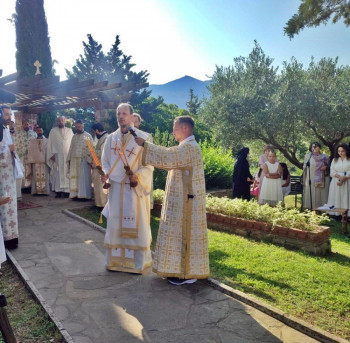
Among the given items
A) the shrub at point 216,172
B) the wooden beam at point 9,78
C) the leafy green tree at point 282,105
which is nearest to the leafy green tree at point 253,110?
the leafy green tree at point 282,105

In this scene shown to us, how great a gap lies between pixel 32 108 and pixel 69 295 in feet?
39.9

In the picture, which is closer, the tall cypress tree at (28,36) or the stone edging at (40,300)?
the stone edging at (40,300)

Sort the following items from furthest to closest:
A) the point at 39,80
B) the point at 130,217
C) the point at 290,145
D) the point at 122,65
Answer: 1. the point at 122,65
2. the point at 290,145
3. the point at 39,80
4. the point at 130,217

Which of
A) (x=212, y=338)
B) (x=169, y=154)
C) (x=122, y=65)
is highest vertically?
(x=122, y=65)

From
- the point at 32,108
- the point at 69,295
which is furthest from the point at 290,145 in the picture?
the point at 69,295

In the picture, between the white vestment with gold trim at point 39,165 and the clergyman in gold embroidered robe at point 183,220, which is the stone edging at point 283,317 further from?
the white vestment with gold trim at point 39,165

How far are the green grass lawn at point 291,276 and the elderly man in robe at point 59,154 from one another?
5.68m

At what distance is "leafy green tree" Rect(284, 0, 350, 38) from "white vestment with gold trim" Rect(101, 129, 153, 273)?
320cm

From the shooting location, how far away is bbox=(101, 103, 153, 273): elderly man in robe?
4984mm

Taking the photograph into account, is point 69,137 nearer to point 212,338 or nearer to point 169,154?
point 169,154

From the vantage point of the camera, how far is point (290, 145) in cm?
1642

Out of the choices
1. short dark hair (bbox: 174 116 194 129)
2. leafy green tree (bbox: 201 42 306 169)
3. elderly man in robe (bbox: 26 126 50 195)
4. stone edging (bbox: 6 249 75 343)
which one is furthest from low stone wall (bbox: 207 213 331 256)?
leafy green tree (bbox: 201 42 306 169)

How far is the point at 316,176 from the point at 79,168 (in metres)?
7.21

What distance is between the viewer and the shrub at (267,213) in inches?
261
